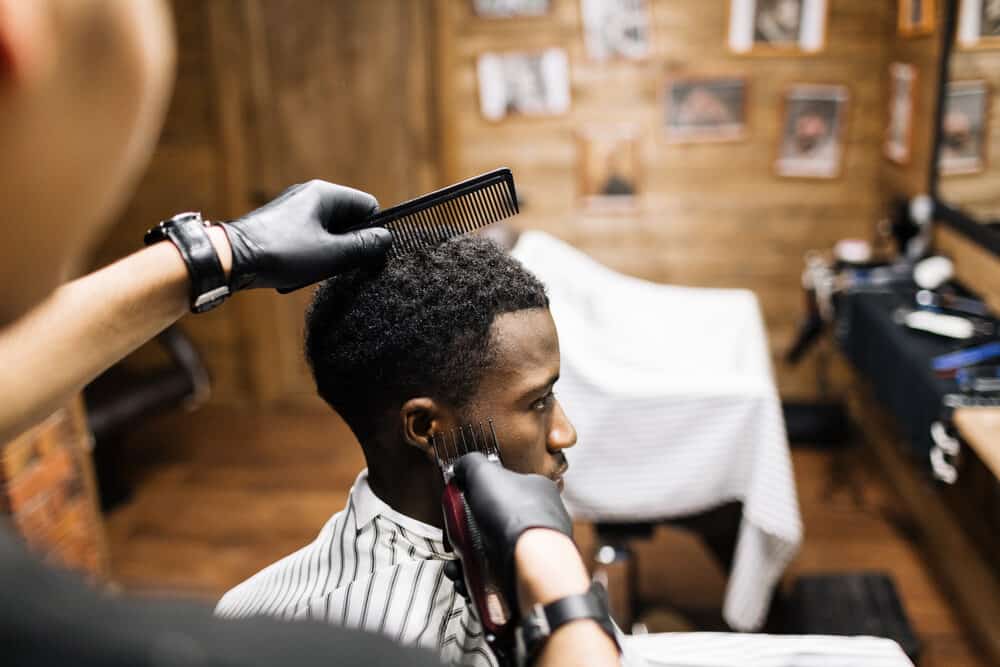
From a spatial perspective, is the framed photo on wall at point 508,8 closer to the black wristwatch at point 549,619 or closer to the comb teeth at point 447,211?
the comb teeth at point 447,211

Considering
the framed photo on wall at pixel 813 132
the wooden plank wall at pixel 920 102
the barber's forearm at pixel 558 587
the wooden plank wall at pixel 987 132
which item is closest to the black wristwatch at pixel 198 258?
the barber's forearm at pixel 558 587

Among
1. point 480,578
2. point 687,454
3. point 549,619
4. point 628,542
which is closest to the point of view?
point 549,619

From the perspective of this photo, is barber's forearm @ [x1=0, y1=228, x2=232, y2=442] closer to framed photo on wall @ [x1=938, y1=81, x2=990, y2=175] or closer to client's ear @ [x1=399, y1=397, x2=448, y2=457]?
client's ear @ [x1=399, y1=397, x2=448, y2=457]

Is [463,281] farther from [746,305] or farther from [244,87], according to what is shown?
[244,87]

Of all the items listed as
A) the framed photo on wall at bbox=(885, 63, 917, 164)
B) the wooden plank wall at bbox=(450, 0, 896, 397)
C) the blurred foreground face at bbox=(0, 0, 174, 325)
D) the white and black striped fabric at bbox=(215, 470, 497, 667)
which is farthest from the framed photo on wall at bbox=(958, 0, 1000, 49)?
the blurred foreground face at bbox=(0, 0, 174, 325)

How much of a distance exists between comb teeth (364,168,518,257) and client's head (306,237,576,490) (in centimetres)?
2

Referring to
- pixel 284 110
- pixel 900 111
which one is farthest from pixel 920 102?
pixel 284 110

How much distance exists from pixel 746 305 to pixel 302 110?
2.31m

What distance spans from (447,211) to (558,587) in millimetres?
500

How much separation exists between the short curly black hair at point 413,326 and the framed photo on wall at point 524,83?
300 centimetres

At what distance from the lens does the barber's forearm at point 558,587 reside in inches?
27.6

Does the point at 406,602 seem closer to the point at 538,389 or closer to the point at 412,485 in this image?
the point at 412,485

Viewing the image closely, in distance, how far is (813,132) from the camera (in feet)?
12.6

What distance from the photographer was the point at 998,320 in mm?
2480
